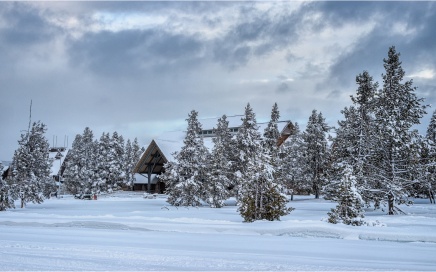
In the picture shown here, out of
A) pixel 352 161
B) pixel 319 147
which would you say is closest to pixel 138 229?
pixel 352 161

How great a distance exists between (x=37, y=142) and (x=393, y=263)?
112 ft

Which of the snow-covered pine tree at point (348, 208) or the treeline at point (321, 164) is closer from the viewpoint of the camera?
the snow-covered pine tree at point (348, 208)

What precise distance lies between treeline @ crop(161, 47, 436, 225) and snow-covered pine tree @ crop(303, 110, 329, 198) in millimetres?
694

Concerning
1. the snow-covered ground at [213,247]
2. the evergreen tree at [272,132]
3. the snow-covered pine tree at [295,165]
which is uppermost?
the evergreen tree at [272,132]

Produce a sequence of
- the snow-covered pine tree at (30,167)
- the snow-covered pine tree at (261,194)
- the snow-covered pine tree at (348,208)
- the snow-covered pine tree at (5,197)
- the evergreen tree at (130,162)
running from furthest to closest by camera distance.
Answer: the evergreen tree at (130,162) < the snow-covered pine tree at (30,167) < the snow-covered pine tree at (5,197) < the snow-covered pine tree at (261,194) < the snow-covered pine tree at (348,208)

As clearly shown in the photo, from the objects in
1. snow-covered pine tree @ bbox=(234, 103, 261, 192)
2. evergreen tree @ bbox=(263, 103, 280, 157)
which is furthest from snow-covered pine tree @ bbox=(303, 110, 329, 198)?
snow-covered pine tree @ bbox=(234, 103, 261, 192)

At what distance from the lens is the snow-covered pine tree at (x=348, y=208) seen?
1669 cm

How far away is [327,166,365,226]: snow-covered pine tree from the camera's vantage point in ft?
54.8

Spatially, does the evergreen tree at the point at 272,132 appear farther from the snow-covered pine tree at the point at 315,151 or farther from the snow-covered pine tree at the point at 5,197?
the snow-covered pine tree at the point at 5,197

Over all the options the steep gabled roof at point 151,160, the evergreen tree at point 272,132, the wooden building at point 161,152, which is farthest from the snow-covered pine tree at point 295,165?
the steep gabled roof at point 151,160

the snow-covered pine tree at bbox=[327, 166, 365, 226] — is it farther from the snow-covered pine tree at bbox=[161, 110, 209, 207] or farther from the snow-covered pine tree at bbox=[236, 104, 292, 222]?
the snow-covered pine tree at bbox=[161, 110, 209, 207]

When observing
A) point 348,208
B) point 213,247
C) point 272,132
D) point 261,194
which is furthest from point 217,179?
point 213,247

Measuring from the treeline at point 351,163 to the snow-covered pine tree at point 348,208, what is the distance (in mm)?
40

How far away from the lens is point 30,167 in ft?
112
